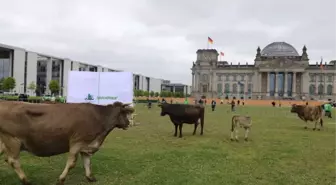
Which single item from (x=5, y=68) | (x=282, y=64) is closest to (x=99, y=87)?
(x=5, y=68)

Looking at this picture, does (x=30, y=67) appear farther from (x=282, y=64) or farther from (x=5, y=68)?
(x=282, y=64)

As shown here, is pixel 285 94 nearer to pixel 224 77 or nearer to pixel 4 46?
pixel 224 77

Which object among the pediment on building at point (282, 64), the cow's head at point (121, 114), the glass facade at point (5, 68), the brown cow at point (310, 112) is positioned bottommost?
the brown cow at point (310, 112)

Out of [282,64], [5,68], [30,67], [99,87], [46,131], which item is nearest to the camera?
[46,131]

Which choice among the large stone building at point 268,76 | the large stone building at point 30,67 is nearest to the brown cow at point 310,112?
the large stone building at point 30,67

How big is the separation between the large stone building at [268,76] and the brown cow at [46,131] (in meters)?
131

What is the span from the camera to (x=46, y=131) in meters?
6.72

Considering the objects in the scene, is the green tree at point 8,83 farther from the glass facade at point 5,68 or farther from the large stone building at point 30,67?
the glass facade at point 5,68

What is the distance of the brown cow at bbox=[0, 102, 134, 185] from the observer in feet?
22.0

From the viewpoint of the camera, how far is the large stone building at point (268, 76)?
131375 millimetres

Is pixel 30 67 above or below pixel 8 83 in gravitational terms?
above

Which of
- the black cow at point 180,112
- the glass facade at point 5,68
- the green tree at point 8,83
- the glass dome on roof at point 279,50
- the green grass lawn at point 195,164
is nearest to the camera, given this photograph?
the green grass lawn at point 195,164

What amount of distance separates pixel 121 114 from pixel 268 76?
133081 mm

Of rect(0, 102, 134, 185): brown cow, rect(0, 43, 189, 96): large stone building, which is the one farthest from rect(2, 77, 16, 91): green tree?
rect(0, 102, 134, 185): brown cow
